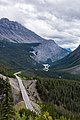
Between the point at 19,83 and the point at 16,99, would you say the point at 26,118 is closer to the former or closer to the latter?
the point at 16,99

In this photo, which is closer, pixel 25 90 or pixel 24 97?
pixel 24 97

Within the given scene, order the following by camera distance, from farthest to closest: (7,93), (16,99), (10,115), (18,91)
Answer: (18,91) → (16,99) → (10,115) → (7,93)

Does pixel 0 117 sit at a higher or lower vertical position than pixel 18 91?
lower

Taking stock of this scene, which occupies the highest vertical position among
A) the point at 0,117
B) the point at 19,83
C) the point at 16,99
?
the point at 19,83

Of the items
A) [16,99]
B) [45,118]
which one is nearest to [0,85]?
[16,99]

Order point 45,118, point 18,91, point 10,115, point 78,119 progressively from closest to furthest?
point 10,115, point 45,118, point 78,119, point 18,91

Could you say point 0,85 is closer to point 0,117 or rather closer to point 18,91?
point 18,91

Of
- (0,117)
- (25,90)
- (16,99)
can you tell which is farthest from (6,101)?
(25,90)

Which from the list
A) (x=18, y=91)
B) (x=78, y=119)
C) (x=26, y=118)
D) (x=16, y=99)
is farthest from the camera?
(x=18, y=91)

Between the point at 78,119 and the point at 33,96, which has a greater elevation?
the point at 33,96
